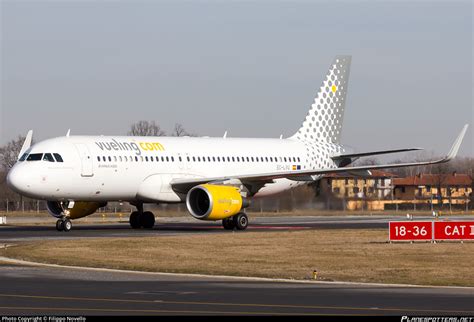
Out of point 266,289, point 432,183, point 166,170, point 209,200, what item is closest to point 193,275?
point 266,289

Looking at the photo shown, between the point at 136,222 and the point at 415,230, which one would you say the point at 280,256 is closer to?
the point at 415,230

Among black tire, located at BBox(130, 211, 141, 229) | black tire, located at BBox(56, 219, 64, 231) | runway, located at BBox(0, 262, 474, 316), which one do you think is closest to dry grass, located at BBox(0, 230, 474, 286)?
runway, located at BBox(0, 262, 474, 316)

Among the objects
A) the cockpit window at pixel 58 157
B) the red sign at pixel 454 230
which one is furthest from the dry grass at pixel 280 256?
the cockpit window at pixel 58 157

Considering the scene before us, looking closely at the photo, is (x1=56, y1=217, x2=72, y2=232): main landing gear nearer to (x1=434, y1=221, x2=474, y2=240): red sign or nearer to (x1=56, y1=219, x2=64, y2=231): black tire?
(x1=56, y1=219, x2=64, y2=231): black tire

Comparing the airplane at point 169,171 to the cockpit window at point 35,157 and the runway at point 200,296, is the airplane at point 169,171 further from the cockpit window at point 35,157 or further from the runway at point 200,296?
the runway at point 200,296

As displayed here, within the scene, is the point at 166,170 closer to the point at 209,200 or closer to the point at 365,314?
the point at 209,200

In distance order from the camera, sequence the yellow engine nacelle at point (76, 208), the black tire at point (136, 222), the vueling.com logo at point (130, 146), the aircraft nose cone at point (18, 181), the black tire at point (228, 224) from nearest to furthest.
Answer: the aircraft nose cone at point (18, 181) < the vueling.com logo at point (130, 146) < the black tire at point (228, 224) < the yellow engine nacelle at point (76, 208) < the black tire at point (136, 222)

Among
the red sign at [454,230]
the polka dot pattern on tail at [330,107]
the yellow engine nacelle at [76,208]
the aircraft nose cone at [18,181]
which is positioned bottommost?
the red sign at [454,230]

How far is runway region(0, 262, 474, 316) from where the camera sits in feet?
62.5

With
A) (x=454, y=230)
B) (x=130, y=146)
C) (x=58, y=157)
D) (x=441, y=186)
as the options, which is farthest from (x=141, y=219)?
(x=441, y=186)

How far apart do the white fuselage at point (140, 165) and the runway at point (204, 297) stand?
2041 centimetres

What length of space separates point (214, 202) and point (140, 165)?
4.66 meters

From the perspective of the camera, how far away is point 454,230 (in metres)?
39.1

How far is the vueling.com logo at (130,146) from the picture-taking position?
1961 inches
